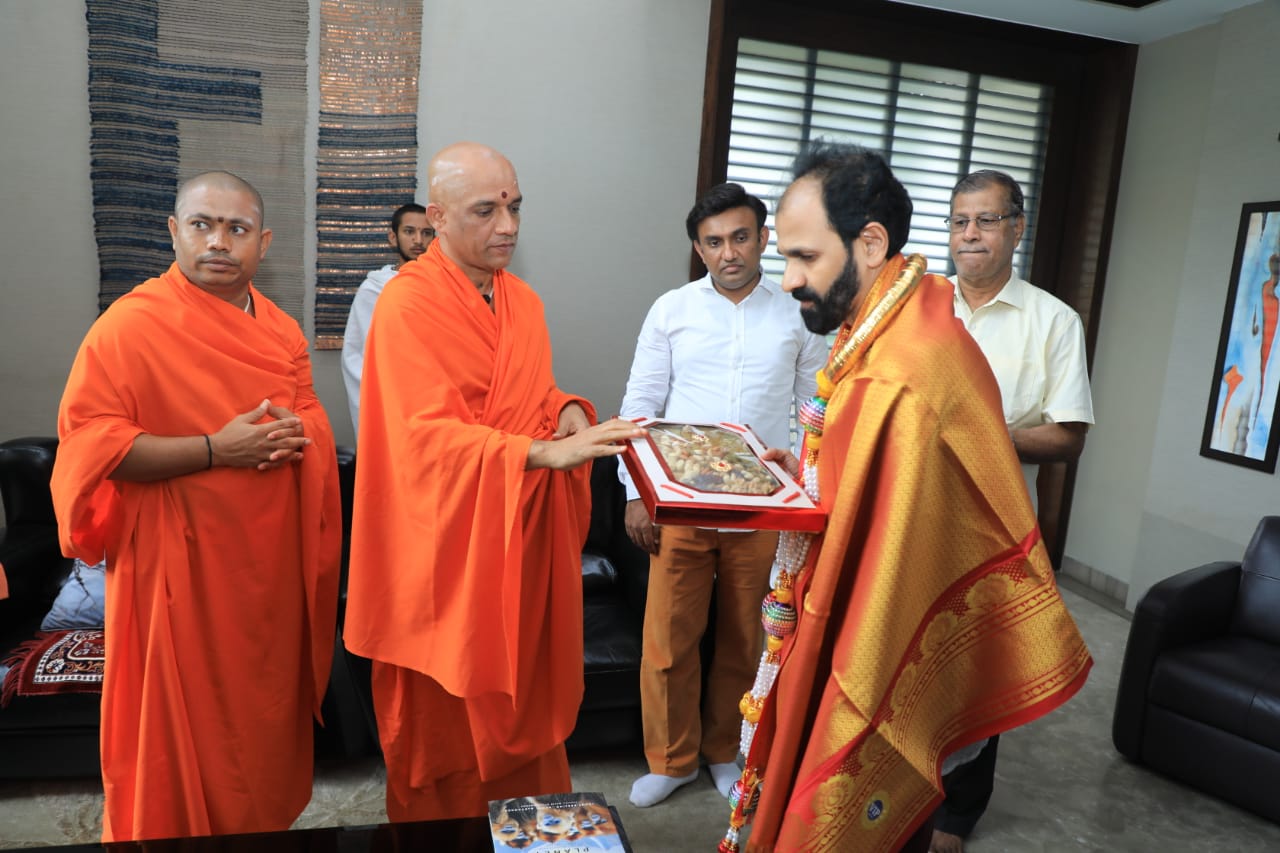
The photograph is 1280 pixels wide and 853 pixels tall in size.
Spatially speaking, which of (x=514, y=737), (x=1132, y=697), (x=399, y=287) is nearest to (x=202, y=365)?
(x=399, y=287)

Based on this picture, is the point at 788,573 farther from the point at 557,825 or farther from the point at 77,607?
the point at 77,607

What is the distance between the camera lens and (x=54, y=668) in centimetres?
243

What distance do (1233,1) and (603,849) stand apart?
456 centimetres

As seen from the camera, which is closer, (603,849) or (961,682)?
(961,682)

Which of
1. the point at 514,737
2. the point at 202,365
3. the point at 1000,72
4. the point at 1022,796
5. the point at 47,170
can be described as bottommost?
the point at 1022,796

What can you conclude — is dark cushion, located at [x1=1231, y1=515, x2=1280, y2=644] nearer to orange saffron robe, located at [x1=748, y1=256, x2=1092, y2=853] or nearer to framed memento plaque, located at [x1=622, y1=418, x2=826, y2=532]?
orange saffron robe, located at [x1=748, y1=256, x2=1092, y2=853]

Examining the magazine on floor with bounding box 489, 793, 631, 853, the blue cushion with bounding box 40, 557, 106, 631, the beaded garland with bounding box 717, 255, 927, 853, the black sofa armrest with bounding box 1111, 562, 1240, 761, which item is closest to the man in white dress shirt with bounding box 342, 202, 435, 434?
the blue cushion with bounding box 40, 557, 106, 631

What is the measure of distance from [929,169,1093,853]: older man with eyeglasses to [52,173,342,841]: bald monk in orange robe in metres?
1.87

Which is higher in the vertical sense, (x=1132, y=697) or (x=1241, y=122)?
(x=1241, y=122)

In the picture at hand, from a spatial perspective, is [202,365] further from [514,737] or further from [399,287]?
[514,737]

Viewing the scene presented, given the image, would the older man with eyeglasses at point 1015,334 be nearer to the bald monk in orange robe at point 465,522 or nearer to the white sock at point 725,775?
the white sock at point 725,775

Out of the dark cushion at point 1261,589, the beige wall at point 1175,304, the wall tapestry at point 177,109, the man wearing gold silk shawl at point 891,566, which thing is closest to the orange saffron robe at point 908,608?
the man wearing gold silk shawl at point 891,566

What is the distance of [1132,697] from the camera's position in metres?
2.98

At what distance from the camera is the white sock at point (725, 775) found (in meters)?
2.70
